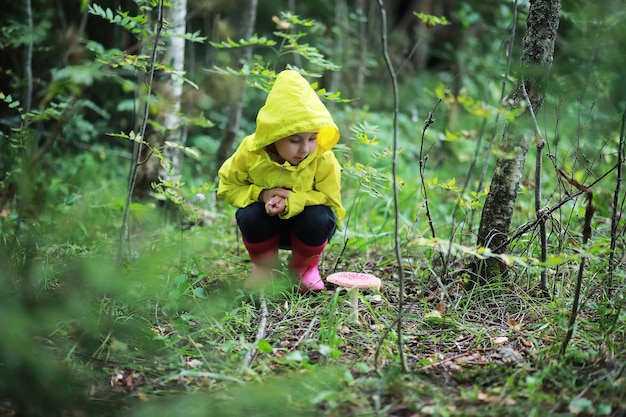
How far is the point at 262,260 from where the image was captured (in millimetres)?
3084

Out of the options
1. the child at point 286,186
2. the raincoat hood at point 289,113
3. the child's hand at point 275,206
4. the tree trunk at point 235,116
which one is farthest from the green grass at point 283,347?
the tree trunk at point 235,116

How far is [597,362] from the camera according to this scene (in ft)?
6.94

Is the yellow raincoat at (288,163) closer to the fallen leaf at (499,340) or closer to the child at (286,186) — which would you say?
→ the child at (286,186)

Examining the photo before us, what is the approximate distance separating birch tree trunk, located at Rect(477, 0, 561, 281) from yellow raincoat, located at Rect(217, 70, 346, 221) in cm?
81

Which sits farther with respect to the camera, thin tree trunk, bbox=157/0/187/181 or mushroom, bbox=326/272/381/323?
thin tree trunk, bbox=157/0/187/181

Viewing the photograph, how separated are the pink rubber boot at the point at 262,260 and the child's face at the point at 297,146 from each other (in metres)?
0.48

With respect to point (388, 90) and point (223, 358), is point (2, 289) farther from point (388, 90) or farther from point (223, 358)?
point (388, 90)

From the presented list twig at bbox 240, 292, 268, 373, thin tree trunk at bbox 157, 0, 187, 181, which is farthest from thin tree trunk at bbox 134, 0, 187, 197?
twig at bbox 240, 292, 268, 373

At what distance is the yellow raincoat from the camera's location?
2.73m

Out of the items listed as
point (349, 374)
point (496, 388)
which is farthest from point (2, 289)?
point (496, 388)

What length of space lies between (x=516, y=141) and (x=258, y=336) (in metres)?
1.49

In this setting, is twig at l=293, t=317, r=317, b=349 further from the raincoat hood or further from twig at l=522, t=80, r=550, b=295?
twig at l=522, t=80, r=550, b=295

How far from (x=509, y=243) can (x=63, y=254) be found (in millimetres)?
2394

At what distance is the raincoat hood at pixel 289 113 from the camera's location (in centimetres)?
272
